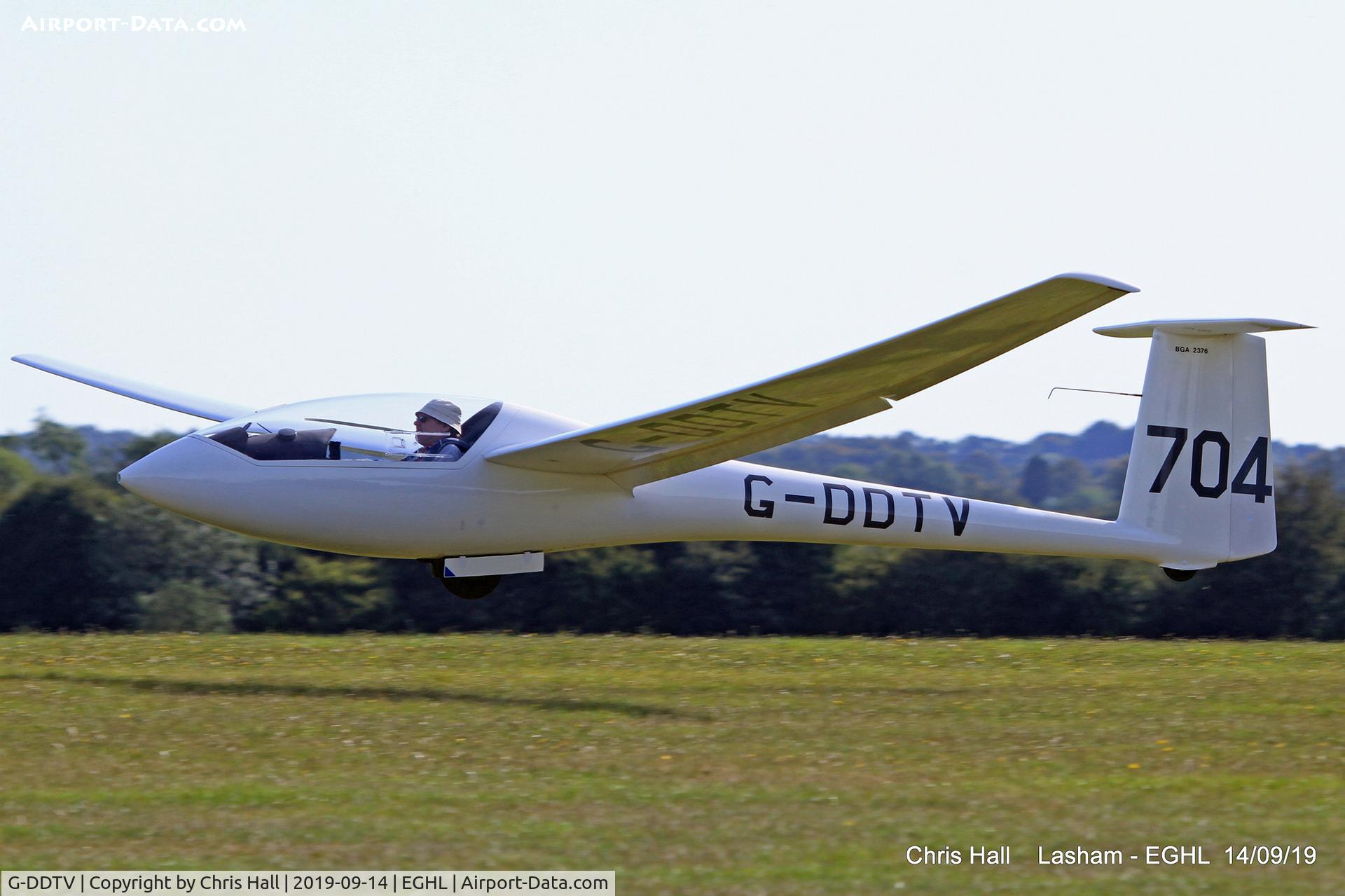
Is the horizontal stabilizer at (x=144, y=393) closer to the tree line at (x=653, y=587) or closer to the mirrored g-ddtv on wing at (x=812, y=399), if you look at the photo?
the mirrored g-ddtv on wing at (x=812, y=399)

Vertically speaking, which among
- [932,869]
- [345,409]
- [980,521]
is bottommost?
[932,869]

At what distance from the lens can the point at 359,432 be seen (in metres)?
10.8

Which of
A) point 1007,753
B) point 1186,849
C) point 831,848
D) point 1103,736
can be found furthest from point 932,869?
point 1103,736

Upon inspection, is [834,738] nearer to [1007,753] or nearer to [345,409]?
[1007,753]

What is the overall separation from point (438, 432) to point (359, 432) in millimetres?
604

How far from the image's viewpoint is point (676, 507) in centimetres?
1171

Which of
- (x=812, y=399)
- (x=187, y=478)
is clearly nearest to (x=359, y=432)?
(x=187, y=478)

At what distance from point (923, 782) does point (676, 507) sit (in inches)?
182

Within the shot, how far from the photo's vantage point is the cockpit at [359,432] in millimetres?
10656

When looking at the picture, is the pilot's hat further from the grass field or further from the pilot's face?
the grass field

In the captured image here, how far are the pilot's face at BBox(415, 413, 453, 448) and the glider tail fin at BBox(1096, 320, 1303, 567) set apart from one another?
20.2 feet

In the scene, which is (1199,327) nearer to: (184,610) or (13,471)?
(184,610)

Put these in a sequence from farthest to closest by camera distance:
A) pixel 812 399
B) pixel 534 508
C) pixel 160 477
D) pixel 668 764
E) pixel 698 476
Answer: pixel 698 476 < pixel 534 508 < pixel 160 477 < pixel 812 399 < pixel 668 764
